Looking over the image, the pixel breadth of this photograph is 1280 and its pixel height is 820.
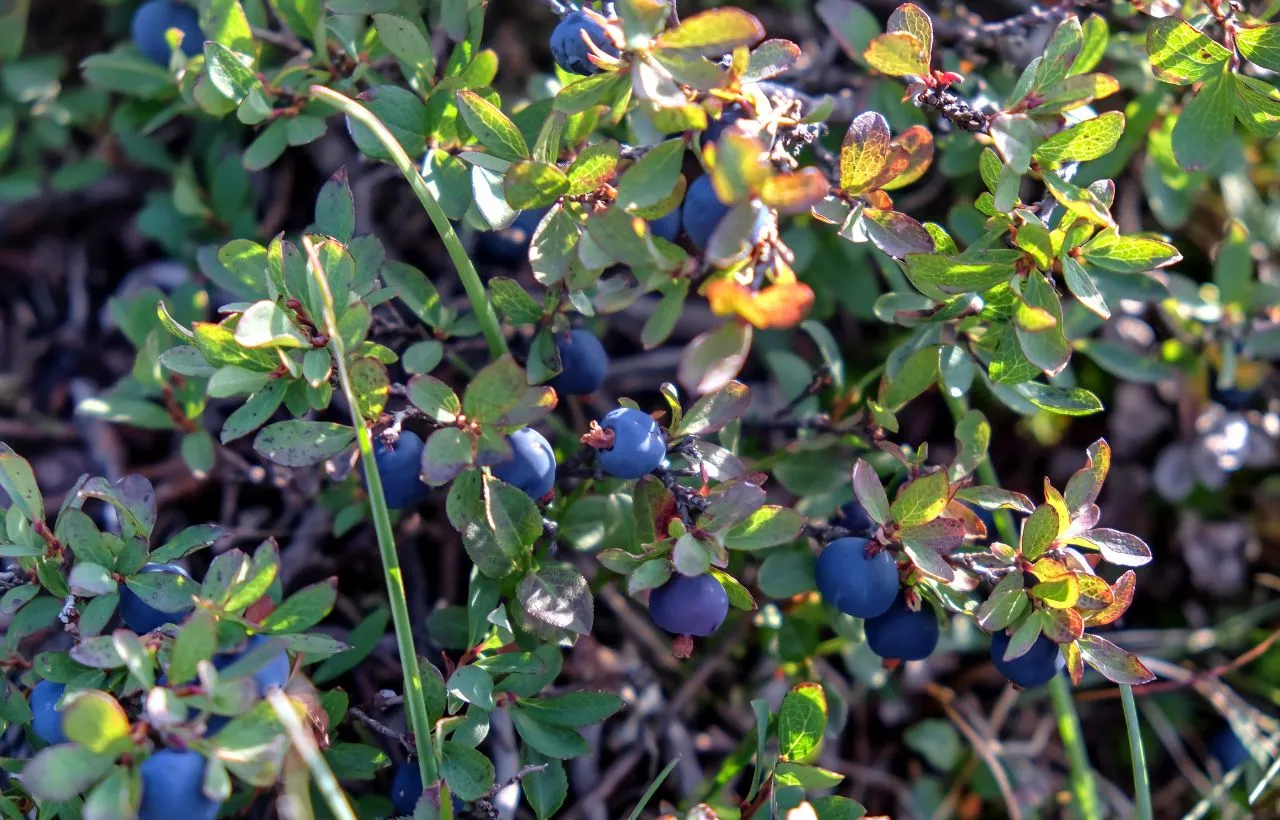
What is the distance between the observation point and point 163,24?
6.81 feet

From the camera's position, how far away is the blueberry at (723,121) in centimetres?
142

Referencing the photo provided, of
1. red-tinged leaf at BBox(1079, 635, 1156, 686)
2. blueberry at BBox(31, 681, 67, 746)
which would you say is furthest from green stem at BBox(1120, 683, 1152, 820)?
blueberry at BBox(31, 681, 67, 746)

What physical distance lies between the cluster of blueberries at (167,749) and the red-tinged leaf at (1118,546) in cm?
→ 116

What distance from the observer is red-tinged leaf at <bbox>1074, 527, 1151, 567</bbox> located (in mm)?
1523

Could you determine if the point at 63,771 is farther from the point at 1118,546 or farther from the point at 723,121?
the point at 1118,546

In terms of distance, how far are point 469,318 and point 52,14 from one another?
178cm

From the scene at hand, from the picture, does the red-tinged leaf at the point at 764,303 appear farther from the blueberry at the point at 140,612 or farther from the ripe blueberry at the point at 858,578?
the blueberry at the point at 140,612

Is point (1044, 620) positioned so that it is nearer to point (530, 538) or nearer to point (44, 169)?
point (530, 538)

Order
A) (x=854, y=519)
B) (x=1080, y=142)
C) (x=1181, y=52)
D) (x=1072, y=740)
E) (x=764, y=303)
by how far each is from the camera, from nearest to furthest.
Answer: (x=764, y=303) < (x=1080, y=142) < (x=1181, y=52) < (x=854, y=519) < (x=1072, y=740)

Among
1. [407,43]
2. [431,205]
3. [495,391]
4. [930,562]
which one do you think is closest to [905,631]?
[930,562]

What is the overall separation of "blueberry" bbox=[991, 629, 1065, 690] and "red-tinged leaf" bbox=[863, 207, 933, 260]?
60 cm

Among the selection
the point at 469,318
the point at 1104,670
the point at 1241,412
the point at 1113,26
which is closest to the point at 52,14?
the point at 469,318

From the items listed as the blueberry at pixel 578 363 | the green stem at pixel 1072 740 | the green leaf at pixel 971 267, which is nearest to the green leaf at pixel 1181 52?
the green leaf at pixel 971 267

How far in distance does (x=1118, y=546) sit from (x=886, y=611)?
14.0 inches
